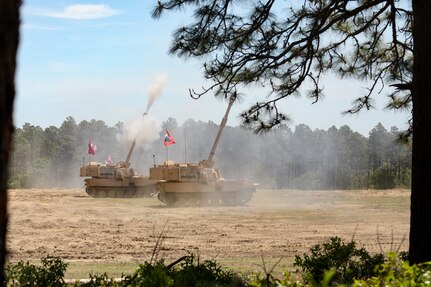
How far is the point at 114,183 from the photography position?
37062mm

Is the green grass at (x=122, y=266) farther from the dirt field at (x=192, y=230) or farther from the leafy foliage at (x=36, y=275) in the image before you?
the leafy foliage at (x=36, y=275)

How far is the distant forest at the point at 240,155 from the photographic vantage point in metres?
77.5

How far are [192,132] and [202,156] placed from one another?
39.5 ft

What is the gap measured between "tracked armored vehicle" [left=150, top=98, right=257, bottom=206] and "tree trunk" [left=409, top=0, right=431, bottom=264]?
2340cm

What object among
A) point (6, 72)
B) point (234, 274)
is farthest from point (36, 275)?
point (6, 72)

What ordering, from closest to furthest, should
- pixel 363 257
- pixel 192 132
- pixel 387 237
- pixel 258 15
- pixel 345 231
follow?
1. pixel 363 257
2. pixel 258 15
3. pixel 387 237
4. pixel 345 231
5. pixel 192 132

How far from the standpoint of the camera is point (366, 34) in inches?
404

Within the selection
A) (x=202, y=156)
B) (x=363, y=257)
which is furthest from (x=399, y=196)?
(x=202, y=156)

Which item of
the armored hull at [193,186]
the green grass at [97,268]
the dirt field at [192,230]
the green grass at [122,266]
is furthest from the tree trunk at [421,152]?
the armored hull at [193,186]

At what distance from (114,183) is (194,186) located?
25.6 feet

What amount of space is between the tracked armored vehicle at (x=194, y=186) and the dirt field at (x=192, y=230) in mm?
1473

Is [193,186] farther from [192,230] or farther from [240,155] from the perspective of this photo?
[240,155]

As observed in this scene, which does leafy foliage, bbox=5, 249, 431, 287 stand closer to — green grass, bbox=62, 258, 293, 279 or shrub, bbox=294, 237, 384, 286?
shrub, bbox=294, 237, 384, 286

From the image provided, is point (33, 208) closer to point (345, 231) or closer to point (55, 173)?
point (345, 231)
